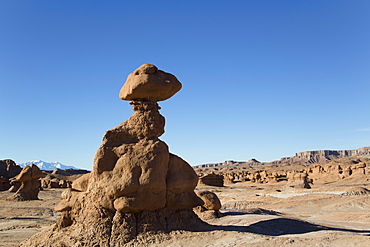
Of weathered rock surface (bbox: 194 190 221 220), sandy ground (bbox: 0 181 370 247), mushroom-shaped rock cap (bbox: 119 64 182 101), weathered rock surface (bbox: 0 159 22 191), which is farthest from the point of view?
weathered rock surface (bbox: 0 159 22 191)

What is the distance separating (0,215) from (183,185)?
516 inches

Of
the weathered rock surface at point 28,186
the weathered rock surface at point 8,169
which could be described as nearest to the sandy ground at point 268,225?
the weathered rock surface at point 28,186

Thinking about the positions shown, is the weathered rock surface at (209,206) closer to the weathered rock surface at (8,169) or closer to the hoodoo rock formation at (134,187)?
the hoodoo rock formation at (134,187)

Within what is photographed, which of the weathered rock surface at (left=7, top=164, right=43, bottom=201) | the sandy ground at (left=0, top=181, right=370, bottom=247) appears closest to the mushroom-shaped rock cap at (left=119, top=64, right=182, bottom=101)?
the sandy ground at (left=0, top=181, right=370, bottom=247)

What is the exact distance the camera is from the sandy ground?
8.07 meters

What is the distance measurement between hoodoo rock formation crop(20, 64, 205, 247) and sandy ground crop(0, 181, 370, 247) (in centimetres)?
72

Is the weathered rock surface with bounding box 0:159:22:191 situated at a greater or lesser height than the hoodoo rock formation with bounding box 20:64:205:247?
greater

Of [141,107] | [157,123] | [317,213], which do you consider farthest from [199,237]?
[317,213]

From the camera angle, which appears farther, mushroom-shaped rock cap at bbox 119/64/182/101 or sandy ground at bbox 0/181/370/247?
mushroom-shaped rock cap at bbox 119/64/182/101

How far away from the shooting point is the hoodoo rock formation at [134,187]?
8.62 meters

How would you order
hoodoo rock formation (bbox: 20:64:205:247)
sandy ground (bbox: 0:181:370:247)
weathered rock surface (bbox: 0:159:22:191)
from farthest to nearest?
weathered rock surface (bbox: 0:159:22:191) < hoodoo rock formation (bbox: 20:64:205:247) < sandy ground (bbox: 0:181:370:247)

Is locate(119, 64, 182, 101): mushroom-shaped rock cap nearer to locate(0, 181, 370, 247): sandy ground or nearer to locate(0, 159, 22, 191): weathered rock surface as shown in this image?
locate(0, 181, 370, 247): sandy ground

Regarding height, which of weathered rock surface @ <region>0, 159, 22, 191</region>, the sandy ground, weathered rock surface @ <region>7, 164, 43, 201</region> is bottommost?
the sandy ground

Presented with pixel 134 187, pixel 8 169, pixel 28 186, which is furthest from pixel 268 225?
pixel 8 169
